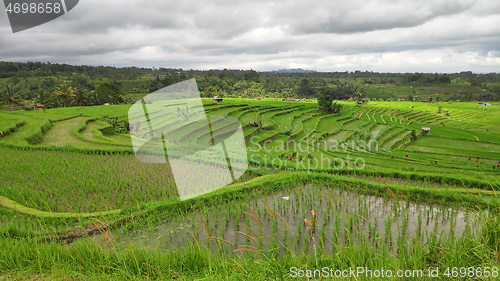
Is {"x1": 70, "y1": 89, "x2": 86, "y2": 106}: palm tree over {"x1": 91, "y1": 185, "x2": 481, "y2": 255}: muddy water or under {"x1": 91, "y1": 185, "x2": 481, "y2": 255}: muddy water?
over

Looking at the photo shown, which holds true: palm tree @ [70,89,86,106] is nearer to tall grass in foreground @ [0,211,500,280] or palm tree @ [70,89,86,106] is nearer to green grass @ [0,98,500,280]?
green grass @ [0,98,500,280]

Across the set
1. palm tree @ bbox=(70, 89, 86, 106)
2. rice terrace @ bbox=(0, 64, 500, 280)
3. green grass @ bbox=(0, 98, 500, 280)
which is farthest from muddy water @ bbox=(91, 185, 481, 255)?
palm tree @ bbox=(70, 89, 86, 106)

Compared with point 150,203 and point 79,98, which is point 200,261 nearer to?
point 150,203

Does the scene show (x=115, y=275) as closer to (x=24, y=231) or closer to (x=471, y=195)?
(x=24, y=231)

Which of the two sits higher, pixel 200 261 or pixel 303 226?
pixel 200 261

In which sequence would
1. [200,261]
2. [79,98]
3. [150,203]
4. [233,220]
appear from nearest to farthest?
1. [200,261]
2. [233,220]
3. [150,203]
4. [79,98]

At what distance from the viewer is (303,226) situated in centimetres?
496

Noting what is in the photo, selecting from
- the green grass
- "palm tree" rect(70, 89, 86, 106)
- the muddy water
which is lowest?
the muddy water

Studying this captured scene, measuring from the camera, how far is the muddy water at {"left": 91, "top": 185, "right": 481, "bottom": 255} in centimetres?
425

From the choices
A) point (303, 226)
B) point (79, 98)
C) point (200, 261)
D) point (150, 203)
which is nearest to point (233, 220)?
point (303, 226)

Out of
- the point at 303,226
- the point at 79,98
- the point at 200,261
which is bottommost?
the point at 303,226

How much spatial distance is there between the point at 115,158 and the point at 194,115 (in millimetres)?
10248

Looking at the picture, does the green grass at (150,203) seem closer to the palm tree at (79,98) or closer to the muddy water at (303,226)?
the muddy water at (303,226)

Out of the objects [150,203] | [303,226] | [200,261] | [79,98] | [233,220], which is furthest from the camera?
[79,98]
